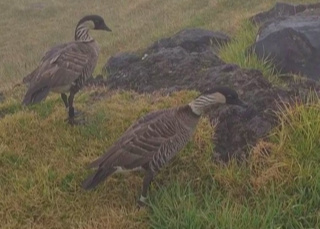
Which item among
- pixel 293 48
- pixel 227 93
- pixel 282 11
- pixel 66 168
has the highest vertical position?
pixel 227 93

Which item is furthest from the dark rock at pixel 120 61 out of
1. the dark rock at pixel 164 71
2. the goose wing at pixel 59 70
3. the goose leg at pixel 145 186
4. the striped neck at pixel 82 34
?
the goose leg at pixel 145 186

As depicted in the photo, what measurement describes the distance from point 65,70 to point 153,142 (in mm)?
2228

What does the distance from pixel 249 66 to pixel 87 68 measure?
3.57 meters

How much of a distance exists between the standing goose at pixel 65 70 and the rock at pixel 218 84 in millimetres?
1694

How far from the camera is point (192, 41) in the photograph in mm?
11688

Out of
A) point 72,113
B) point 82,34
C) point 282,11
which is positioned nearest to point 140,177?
point 72,113

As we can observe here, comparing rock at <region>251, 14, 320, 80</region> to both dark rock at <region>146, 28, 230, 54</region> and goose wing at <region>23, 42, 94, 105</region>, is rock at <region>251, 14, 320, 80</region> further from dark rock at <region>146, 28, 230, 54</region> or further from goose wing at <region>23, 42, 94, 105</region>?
goose wing at <region>23, 42, 94, 105</region>

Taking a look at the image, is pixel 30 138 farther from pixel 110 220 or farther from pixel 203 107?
pixel 203 107

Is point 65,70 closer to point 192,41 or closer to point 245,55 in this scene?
point 245,55

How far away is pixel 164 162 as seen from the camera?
6117mm

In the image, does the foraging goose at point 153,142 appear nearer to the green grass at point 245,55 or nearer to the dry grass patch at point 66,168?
the dry grass patch at point 66,168

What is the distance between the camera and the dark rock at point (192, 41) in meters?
11.5

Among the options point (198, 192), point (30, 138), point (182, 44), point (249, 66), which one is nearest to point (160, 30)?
point (182, 44)

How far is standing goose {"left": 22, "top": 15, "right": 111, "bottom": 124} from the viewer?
295 inches
